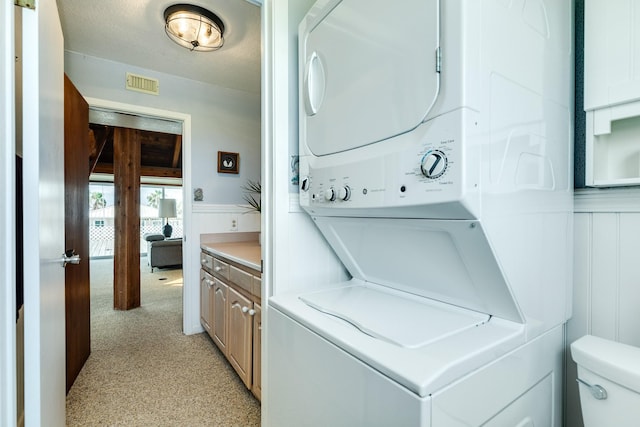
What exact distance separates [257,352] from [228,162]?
196 cm

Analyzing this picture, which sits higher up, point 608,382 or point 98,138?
point 98,138

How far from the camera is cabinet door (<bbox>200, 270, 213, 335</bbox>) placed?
2467mm

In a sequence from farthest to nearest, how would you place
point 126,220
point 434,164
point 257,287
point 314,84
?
point 126,220 < point 257,287 < point 314,84 < point 434,164

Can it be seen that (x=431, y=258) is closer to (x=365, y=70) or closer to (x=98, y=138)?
(x=365, y=70)

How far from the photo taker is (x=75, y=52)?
2291 millimetres

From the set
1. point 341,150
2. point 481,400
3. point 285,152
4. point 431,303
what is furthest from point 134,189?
point 481,400

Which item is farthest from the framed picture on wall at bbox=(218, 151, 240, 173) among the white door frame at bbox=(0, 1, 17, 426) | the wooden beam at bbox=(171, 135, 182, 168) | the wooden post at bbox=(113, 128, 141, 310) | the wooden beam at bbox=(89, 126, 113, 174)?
the wooden beam at bbox=(171, 135, 182, 168)

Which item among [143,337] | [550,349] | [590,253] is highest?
[590,253]

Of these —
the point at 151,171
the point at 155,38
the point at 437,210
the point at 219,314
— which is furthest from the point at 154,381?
the point at 151,171

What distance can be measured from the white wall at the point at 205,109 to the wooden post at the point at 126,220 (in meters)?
1.22

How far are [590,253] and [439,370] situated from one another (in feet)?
2.80

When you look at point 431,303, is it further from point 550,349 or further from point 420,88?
point 420,88

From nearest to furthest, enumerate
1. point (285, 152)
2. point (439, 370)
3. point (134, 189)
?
point (439, 370) < point (285, 152) < point (134, 189)

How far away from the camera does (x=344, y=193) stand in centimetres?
92
